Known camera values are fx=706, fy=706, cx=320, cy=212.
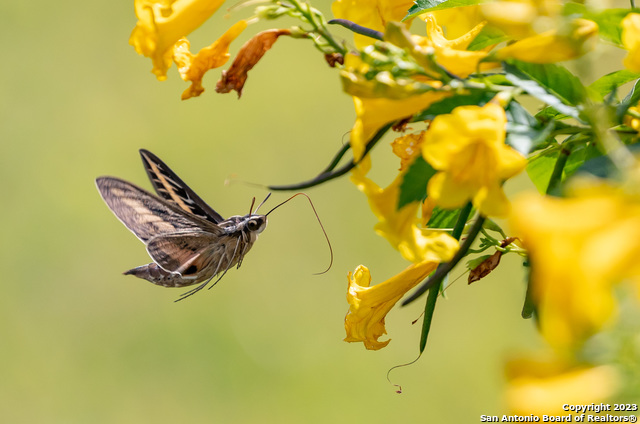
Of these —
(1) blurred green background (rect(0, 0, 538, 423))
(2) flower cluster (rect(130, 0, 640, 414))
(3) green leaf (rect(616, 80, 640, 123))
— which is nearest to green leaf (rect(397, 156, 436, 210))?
(2) flower cluster (rect(130, 0, 640, 414))

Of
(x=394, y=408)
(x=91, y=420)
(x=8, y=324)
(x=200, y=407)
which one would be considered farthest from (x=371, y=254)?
(x=8, y=324)

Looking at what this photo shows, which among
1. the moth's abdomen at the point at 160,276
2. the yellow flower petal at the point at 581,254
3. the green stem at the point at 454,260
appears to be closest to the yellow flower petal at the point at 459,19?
the green stem at the point at 454,260

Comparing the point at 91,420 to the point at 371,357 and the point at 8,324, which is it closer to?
the point at 8,324

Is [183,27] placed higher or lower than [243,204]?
higher

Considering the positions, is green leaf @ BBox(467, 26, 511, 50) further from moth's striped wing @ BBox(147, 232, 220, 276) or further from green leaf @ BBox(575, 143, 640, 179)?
moth's striped wing @ BBox(147, 232, 220, 276)

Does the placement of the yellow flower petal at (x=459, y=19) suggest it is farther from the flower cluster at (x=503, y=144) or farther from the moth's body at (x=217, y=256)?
the moth's body at (x=217, y=256)
